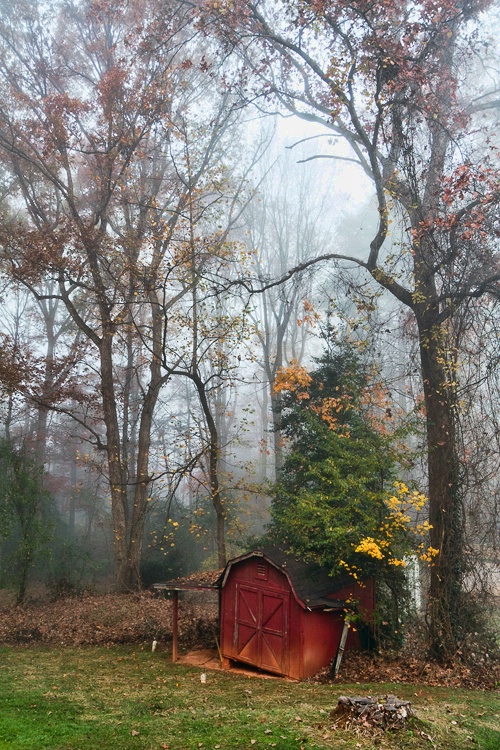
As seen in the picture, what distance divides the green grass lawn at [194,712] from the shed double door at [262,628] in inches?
27.4

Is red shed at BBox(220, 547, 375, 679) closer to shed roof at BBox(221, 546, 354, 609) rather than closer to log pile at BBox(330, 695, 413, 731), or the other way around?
shed roof at BBox(221, 546, 354, 609)

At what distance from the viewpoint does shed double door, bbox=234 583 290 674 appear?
40.1 ft

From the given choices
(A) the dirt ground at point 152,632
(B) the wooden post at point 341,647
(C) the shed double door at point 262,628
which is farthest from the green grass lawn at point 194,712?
(A) the dirt ground at point 152,632

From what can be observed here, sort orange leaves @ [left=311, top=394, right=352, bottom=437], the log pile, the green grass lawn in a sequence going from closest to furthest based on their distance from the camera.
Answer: the log pile < the green grass lawn < orange leaves @ [left=311, top=394, right=352, bottom=437]

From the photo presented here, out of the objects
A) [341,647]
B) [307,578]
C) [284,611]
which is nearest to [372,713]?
[341,647]

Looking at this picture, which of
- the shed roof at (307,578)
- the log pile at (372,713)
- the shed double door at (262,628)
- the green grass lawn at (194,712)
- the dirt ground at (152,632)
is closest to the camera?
the log pile at (372,713)

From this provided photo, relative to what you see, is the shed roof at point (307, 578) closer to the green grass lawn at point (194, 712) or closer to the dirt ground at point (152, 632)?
the dirt ground at point (152, 632)

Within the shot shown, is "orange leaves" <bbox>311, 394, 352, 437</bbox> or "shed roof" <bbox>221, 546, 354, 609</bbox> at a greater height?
"orange leaves" <bbox>311, 394, 352, 437</bbox>

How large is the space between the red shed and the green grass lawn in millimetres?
741

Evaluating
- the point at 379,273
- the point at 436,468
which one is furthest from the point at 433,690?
the point at 379,273

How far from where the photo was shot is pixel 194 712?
925cm

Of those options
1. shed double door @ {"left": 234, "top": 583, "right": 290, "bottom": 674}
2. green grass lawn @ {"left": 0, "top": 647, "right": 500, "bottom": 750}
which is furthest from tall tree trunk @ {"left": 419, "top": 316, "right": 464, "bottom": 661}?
shed double door @ {"left": 234, "top": 583, "right": 290, "bottom": 674}

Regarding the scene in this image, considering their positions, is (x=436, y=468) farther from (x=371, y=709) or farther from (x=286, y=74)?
(x=286, y=74)

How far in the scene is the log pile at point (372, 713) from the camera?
7.40 m
